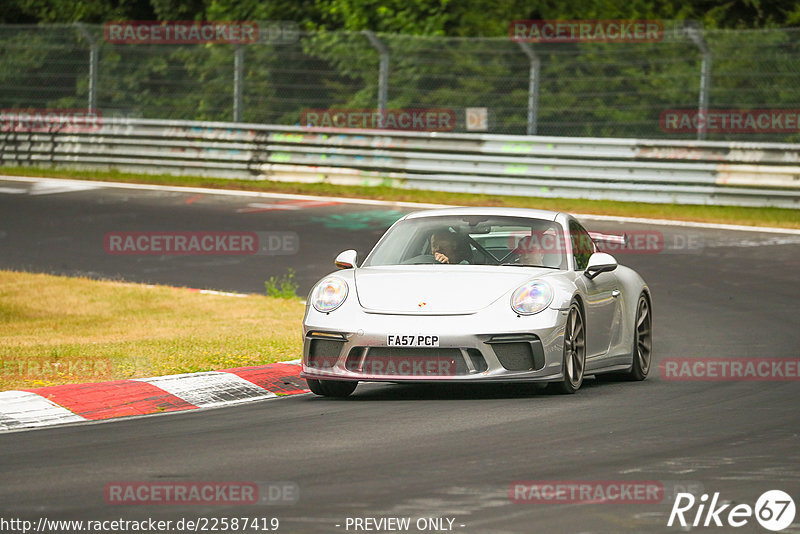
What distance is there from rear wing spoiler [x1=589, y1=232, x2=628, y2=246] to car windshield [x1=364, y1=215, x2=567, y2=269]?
8475 millimetres

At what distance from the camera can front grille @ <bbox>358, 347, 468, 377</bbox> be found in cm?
852

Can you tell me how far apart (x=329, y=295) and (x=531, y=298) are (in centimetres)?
129

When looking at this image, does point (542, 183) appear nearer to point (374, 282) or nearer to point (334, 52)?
point (334, 52)

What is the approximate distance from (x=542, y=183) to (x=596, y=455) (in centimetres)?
1629

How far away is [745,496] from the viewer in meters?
5.77

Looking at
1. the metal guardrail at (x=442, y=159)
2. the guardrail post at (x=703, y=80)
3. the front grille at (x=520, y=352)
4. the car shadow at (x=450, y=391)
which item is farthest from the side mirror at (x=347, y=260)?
the guardrail post at (x=703, y=80)

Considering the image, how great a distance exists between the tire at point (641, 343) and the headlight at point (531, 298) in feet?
5.18

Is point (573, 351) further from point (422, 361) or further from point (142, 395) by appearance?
point (142, 395)

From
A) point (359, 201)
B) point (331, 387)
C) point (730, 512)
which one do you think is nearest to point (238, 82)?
point (359, 201)

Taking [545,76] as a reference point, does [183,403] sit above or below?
below

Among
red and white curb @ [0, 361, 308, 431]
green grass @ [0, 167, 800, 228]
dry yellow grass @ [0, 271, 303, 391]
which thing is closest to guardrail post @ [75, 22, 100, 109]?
green grass @ [0, 167, 800, 228]

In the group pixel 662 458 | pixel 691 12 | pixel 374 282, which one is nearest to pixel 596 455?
pixel 662 458

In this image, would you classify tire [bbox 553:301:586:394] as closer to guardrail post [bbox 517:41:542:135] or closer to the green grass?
the green grass

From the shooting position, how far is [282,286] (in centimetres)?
1516
